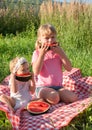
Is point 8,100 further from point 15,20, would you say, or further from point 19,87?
point 15,20

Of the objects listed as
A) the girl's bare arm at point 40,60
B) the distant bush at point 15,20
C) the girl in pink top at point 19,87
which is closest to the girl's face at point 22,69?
the girl in pink top at point 19,87

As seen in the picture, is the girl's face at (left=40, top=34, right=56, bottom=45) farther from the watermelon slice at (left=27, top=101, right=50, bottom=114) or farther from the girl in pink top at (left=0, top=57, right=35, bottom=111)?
the watermelon slice at (left=27, top=101, right=50, bottom=114)

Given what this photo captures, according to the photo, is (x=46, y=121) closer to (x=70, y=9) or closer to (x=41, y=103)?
(x=41, y=103)

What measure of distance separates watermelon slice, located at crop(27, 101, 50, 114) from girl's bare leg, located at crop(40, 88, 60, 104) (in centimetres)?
16

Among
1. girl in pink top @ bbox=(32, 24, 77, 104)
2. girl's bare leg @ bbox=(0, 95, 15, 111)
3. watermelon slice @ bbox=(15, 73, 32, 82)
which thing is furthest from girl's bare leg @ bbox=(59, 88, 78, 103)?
girl's bare leg @ bbox=(0, 95, 15, 111)

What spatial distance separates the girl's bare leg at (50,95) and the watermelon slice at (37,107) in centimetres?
16

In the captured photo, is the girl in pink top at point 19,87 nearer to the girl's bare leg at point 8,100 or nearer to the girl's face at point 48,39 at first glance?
the girl's bare leg at point 8,100

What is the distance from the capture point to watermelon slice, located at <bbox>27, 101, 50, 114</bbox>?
4.02m

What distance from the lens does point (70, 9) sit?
8836 millimetres

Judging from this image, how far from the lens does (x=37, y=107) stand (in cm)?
409

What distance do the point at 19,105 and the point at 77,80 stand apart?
1199mm

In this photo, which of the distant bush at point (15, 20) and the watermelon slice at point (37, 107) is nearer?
the watermelon slice at point (37, 107)

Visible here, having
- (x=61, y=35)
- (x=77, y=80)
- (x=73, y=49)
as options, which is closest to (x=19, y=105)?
(x=77, y=80)

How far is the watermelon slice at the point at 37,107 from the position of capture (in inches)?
158
